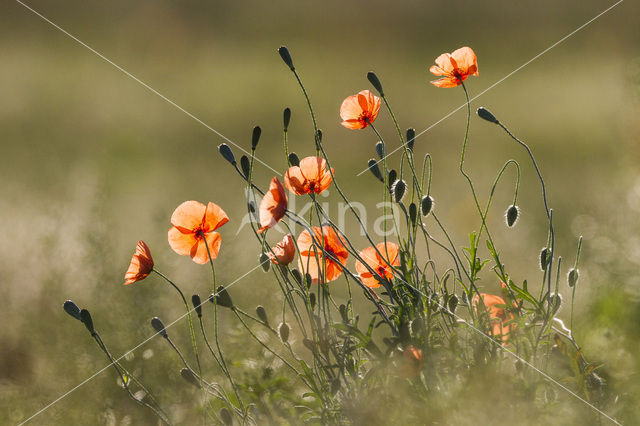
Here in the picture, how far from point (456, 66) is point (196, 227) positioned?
0.60 meters

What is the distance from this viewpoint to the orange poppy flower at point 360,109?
1347 millimetres

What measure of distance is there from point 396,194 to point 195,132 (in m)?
4.36

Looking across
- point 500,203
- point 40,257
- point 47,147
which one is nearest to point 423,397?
point 40,257

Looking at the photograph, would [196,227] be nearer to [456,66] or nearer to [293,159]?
[293,159]

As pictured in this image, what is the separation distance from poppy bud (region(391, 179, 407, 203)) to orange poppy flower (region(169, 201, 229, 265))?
1.00ft

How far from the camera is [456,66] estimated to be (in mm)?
1341

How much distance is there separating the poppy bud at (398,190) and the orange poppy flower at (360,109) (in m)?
0.20

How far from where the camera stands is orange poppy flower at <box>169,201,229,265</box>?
1234mm

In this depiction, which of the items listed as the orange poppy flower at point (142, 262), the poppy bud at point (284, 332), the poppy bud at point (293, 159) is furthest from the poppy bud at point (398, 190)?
the orange poppy flower at point (142, 262)

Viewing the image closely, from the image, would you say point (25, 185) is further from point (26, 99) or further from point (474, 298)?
point (474, 298)

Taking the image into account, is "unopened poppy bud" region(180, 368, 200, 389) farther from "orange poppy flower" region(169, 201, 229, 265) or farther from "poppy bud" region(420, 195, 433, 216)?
"poppy bud" region(420, 195, 433, 216)

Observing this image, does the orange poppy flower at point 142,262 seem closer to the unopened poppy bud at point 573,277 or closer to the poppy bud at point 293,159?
the poppy bud at point 293,159

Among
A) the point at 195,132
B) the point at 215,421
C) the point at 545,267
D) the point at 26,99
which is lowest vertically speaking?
the point at 26,99

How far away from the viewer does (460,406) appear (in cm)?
93
